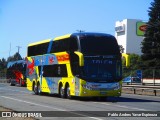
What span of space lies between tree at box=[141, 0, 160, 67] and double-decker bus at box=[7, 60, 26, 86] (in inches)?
1056

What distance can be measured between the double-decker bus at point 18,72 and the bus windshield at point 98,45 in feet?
99.7

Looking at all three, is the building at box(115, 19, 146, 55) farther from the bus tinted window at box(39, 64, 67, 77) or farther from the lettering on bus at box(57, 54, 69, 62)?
the lettering on bus at box(57, 54, 69, 62)

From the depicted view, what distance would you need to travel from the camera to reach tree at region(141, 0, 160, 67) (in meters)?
80.1

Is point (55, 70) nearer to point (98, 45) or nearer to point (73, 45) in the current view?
point (73, 45)

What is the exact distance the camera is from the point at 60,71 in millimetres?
29281

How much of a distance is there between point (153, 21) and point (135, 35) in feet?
230

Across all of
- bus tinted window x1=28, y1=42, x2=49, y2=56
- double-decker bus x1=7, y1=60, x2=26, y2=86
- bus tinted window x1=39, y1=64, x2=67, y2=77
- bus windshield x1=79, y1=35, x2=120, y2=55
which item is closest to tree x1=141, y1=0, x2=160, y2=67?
double-decker bus x1=7, y1=60, x2=26, y2=86

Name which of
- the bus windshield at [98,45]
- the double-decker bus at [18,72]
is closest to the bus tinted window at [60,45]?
the bus windshield at [98,45]

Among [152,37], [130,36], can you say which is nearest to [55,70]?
[152,37]

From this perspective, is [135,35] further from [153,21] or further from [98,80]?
[98,80]

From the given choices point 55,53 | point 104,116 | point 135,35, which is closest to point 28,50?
point 55,53

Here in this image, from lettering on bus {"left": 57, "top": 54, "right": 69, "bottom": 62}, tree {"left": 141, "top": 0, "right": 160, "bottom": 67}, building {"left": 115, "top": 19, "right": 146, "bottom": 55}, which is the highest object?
building {"left": 115, "top": 19, "right": 146, "bottom": 55}

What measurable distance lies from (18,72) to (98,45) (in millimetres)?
34219

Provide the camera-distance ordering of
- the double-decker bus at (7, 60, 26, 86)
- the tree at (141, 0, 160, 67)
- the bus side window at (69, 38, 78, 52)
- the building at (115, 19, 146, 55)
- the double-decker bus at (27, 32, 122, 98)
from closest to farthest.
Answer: the double-decker bus at (27, 32, 122, 98), the bus side window at (69, 38, 78, 52), the double-decker bus at (7, 60, 26, 86), the tree at (141, 0, 160, 67), the building at (115, 19, 146, 55)
